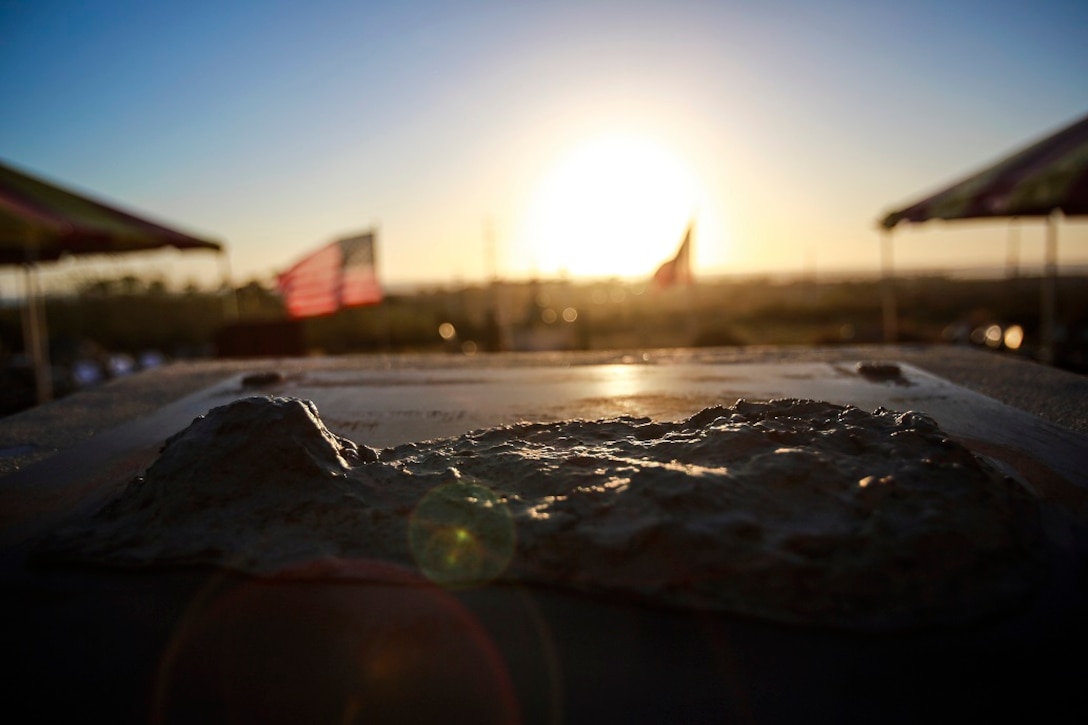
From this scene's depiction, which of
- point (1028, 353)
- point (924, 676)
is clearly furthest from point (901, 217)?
point (924, 676)

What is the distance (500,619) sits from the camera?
1461mm

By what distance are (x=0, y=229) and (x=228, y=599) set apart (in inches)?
127

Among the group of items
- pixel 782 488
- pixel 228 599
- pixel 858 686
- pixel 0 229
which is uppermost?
pixel 0 229

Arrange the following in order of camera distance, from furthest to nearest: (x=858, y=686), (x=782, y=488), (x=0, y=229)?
1. (x=0, y=229)
2. (x=782, y=488)
3. (x=858, y=686)

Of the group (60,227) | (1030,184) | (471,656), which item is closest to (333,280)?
(60,227)

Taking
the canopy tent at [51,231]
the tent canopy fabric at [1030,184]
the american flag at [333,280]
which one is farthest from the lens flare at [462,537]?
the american flag at [333,280]

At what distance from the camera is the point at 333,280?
29.0 feet

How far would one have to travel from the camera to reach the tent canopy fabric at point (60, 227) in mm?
3943

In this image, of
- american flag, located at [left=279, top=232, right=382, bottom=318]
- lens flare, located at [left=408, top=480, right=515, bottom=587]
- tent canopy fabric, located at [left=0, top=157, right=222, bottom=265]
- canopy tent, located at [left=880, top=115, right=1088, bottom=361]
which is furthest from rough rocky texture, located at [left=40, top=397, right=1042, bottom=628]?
american flag, located at [left=279, top=232, right=382, bottom=318]

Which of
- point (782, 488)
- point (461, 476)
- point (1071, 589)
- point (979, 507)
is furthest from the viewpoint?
point (461, 476)

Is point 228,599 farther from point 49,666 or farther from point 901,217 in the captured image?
point 901,217

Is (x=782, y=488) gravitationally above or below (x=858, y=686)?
above

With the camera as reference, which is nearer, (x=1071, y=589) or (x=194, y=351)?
(x=1071, y=589)

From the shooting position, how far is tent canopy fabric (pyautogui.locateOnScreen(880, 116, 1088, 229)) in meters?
4.25
